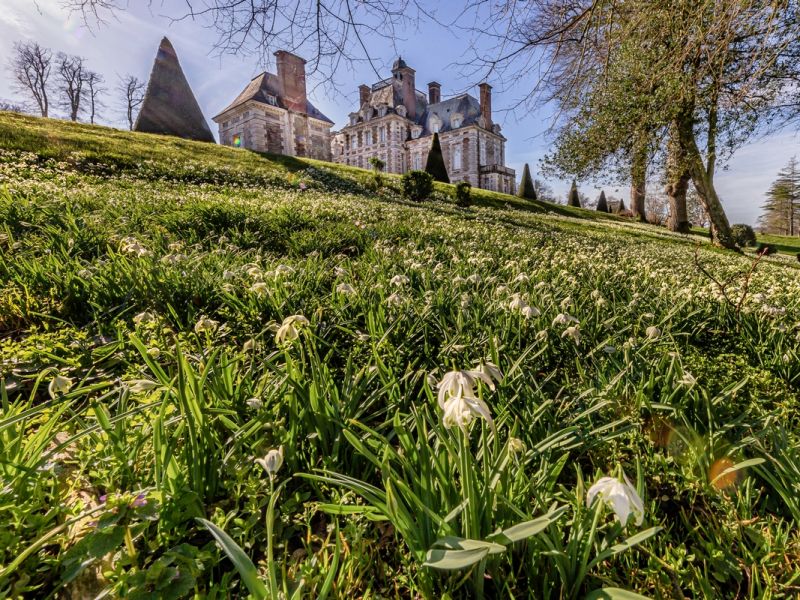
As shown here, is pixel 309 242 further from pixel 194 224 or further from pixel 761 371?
pixel 761 371

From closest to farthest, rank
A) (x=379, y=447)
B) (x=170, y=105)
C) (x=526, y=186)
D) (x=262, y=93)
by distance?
(x=379, y=447), (x=170, y=105), (x=526, y=186), (x=262, y=93)

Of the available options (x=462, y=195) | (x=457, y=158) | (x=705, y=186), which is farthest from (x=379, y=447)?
(x=457, y=158)

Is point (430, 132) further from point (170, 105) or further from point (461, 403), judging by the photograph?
point (461, 403)

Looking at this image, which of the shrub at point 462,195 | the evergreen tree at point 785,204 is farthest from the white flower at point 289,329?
the evergreen tree at point 785,204

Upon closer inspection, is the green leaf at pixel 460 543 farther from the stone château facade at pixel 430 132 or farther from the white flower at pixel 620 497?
the stone château facade at pixel 430 132

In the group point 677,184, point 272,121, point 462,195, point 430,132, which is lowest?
point 462,195

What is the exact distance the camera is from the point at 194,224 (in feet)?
19.7

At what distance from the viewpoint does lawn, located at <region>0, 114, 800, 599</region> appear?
123 cm

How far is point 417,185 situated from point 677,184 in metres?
14.9

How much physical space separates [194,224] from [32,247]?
2163 mm

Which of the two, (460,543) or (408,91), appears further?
(408,91)

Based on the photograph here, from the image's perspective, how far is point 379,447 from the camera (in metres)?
1.71

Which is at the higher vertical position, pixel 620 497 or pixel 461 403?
pixel 461 403

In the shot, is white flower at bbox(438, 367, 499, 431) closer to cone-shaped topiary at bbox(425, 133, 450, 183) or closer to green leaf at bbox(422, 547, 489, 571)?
green leaf at bbox(422, 547, 489, 571)
